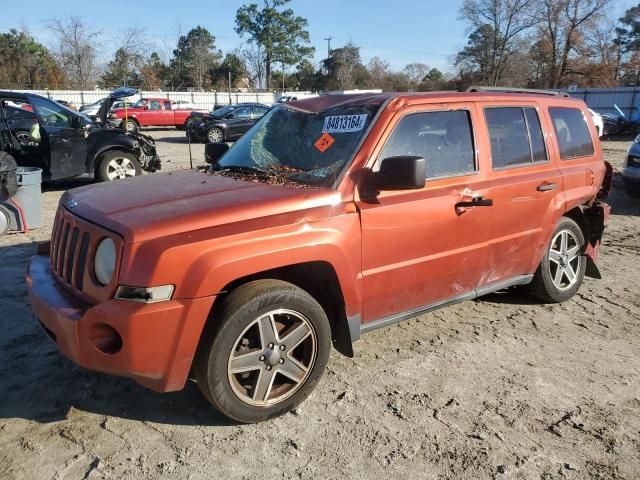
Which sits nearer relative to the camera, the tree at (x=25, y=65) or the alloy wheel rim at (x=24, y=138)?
the alloy wheel rim at (x=24, y=138)

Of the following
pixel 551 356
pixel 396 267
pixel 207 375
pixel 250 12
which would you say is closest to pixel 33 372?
pixel 207 375

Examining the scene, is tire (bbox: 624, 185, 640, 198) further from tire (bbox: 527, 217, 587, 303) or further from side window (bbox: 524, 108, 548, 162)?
side window (bbox: 524, 108, 548, 162)

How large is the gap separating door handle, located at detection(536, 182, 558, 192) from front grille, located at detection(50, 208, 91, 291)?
3.37 metres

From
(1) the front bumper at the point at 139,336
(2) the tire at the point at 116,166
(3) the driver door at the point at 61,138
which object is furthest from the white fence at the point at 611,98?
(1) the front bumper at the point at 139,336

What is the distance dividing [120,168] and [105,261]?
8.29 m

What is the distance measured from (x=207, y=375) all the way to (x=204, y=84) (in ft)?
220

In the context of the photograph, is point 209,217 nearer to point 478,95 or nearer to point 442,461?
point 442,461

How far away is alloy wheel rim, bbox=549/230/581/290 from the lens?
4.84m

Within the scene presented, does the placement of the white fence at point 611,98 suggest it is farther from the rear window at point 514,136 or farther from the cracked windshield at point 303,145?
the cracked windshield at point 303,145

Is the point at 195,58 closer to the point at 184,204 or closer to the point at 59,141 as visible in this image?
the point at 59,141

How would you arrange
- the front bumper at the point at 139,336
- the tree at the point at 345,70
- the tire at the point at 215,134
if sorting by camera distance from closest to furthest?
the front bumper at the point at 139,336, the tire at the point at 215,134, the tree at the point at 345,70

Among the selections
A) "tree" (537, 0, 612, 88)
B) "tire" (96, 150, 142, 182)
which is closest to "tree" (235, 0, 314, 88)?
"tree" (537, 0, 612, 88)

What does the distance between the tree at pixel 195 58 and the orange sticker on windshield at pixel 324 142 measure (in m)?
61.7

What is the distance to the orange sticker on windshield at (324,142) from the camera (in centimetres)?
358
